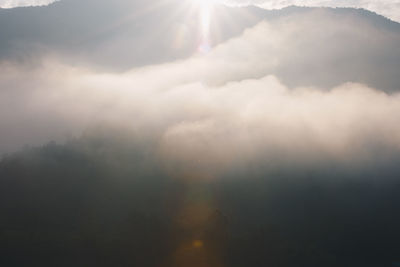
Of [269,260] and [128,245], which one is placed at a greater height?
[128,245]

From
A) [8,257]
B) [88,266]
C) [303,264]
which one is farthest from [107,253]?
[303,264]

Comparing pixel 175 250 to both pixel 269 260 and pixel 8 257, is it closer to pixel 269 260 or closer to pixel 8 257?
pixel 269 260

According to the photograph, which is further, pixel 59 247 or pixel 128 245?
pixel 128 245

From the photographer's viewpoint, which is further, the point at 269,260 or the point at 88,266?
the point at 269,260

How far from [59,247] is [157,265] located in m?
52.5

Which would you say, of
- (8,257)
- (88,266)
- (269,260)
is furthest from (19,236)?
(269,260)

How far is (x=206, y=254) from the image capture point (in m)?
195

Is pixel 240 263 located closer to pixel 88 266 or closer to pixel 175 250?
pixel 175 250

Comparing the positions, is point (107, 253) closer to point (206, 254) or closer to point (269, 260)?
point (206, 254)

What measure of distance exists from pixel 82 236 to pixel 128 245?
86.4ft

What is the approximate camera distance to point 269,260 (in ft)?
652

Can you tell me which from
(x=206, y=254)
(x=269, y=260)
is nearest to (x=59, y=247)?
(x=206, y=254)

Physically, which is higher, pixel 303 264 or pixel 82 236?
pixel 82 236

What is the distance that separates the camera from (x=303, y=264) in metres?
197
